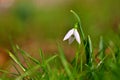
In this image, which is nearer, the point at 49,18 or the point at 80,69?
the point at 80,69

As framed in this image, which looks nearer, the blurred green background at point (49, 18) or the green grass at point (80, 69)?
the green grass at point (80, 69)

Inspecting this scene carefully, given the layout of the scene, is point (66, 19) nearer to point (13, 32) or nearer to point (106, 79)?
point (13, 32)

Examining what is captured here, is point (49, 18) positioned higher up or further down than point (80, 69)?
further down

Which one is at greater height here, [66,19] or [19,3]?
[19,3]

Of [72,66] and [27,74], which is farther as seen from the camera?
[72,66]

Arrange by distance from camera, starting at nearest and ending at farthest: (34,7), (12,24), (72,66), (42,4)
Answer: (72,66) → (12,24) → (34,7) → (42,4)

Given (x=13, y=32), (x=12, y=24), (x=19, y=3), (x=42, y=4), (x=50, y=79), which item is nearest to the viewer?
(x=50, y=79)

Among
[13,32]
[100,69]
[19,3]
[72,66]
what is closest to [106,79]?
[100,69]

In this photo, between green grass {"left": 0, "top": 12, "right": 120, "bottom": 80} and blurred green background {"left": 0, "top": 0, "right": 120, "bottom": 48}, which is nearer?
green grass {"left": 0, "top": 12, "right": 120, "bottom": 80}
